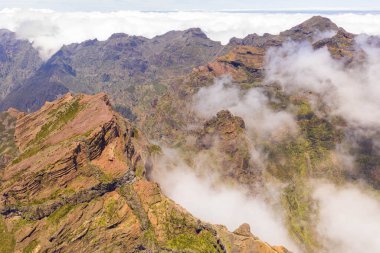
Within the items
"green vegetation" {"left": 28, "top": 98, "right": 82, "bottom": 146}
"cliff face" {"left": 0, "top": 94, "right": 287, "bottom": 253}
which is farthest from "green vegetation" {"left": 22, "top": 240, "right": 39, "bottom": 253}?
"green vegetation" {"left": 28, "top": 98, "right": 82, "bottom": 146}

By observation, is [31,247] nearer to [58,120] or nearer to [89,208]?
[89,208]

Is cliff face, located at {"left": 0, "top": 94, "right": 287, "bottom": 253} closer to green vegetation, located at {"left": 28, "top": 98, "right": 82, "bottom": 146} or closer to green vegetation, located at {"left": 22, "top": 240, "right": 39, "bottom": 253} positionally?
green vegetation, located at {"left": 22, "top": 240, "right": 39, "bottom": 253}

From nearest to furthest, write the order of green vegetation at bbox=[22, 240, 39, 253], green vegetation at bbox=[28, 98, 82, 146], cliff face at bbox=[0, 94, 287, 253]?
green vegetation at bbox=[22, 240, 39, 253], cliff face at bbox=[0, 94, 287, 253], green vegetation at bbox=[28, 98, 82, 146]

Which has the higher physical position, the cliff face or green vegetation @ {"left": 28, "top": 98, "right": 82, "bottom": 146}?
green vegetation @ {"left": 28, "top": 98, "right": 82, "bottom": 146}

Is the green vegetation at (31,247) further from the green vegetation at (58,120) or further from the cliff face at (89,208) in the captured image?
the green vegetation at (58,120)

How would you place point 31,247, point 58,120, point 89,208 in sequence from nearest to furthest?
point 31,247
point 89,208
point 58,120

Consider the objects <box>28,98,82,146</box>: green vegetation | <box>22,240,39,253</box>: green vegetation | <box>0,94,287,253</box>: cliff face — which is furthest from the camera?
<box>28,98,82,146</box>: green vegetation

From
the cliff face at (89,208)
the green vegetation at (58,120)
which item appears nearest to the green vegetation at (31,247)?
the cliff face at (89,208)

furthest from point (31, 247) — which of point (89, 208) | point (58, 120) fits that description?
point (58, 120)

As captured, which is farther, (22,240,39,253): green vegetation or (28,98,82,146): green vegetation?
(28,98,82,146): green vegetation
